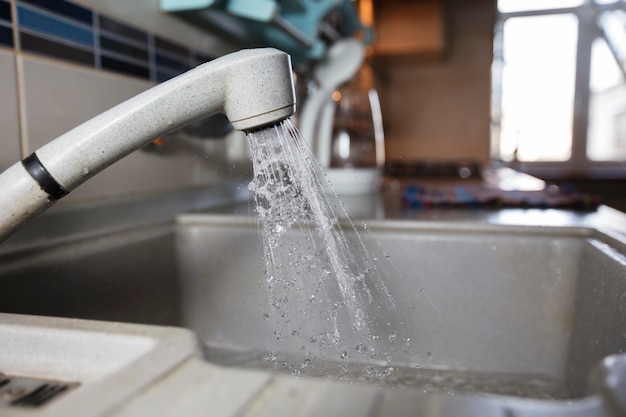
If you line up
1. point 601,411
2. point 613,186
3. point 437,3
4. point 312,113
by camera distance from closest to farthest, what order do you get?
point 601,411
point 312,113
point 437,3
point 613,186

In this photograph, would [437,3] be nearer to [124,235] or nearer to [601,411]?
[124,235]

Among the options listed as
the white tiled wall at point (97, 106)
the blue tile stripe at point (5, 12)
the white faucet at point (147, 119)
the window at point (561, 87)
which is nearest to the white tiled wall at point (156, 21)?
the white tiled wall at point (97, 106)

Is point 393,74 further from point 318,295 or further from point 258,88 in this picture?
point 258,88

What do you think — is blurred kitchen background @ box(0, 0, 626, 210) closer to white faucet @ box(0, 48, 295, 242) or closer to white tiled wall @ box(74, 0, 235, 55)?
white tiled wall @ box(74, 0, 235, 55)

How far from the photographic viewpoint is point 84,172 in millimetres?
341

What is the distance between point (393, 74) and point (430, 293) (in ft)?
9.70

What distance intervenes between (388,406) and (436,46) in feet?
9.12

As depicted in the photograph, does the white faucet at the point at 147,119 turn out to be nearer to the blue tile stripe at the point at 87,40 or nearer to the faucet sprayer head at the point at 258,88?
the faucet sprayer head at the point at 258,88

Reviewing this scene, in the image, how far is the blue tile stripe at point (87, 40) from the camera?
59 cm

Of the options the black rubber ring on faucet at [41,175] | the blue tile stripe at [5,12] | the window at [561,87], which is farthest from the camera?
the window at [561,87]

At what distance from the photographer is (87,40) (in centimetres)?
69

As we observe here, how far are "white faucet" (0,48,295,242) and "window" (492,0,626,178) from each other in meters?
3.12

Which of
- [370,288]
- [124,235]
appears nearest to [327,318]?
[370,288]

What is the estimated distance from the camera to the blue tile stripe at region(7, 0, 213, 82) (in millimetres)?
591
